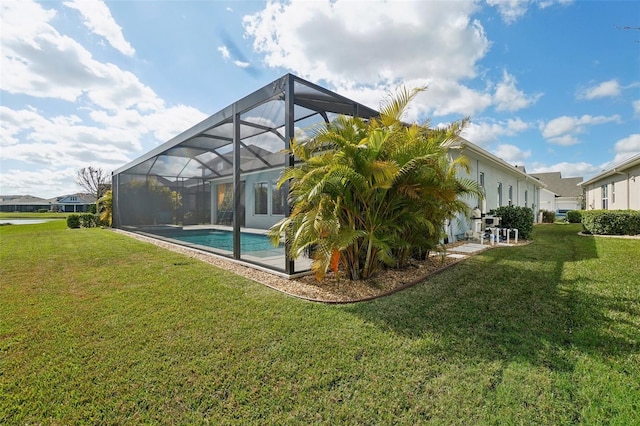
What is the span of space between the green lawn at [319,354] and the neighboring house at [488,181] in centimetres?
461

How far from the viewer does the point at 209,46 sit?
8.98 metres

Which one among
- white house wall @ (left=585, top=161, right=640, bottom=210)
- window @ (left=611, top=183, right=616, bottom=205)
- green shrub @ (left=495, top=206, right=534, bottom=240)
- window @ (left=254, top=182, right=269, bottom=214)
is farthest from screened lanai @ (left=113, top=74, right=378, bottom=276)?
window @ (left=611, top=183, right=616, bottom=205)

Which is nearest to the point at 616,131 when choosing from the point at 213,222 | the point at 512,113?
the point at 512,113

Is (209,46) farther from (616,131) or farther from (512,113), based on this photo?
(616,131)

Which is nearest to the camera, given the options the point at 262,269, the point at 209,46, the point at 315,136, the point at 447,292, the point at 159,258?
the point at 447,292

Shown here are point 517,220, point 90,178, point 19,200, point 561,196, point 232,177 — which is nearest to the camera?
point 517,220

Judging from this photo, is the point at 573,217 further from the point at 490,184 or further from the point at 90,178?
the point at 90,178

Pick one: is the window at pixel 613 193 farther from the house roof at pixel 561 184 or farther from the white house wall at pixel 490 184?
the house roof at pixel 561 184

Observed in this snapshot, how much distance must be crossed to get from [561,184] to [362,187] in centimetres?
4630

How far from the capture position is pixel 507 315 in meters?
3.80

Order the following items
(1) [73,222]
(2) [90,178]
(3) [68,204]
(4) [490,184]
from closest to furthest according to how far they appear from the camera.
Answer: (4) [490,184], (1) [73,222], (2) [90,178], (3) [68,204]

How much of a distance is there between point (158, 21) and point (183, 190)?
10123 mm

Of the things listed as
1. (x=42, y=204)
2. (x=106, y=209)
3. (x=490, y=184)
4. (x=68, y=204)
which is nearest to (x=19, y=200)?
(x=42, y=204)

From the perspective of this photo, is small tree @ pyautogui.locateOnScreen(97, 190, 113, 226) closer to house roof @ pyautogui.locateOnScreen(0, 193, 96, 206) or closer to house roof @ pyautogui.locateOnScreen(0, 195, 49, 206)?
house roof @ pyautogui.locateOnScreen(0, 193, 96, 206)
